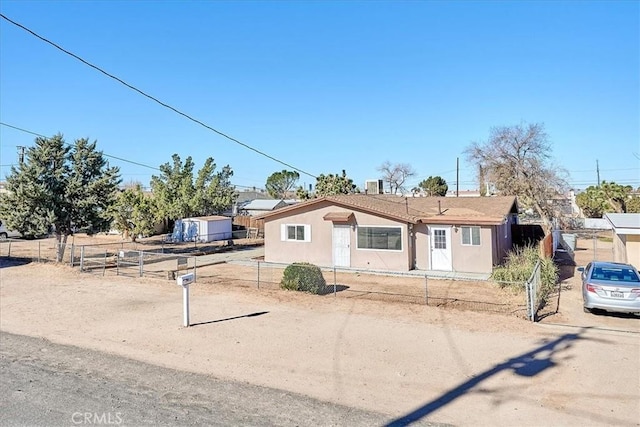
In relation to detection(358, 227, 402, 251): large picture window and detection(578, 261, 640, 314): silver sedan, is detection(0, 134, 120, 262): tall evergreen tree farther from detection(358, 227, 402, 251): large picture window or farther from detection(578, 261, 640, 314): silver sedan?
detection(578, 261, 640, 314): silver sedan

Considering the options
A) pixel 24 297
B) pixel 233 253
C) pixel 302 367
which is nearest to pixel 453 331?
pixel 302 367

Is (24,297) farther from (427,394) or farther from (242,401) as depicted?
(427,394)

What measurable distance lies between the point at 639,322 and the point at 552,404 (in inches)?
274

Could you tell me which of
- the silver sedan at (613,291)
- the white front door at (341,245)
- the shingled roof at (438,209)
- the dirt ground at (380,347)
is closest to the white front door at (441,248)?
the shingled roof at (438,209)

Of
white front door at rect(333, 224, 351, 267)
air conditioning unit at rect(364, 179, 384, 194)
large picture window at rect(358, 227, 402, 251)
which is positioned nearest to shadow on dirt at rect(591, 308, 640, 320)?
large picture window at rect(358, 227, 402, 251)

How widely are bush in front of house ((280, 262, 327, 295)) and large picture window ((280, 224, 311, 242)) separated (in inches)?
320

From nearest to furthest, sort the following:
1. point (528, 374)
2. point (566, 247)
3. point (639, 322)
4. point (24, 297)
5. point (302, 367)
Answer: point (528, 374)
point (302, 367)
point (639, 322)
point (24, 297)
point (566, 247)

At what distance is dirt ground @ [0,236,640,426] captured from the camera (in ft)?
20.8

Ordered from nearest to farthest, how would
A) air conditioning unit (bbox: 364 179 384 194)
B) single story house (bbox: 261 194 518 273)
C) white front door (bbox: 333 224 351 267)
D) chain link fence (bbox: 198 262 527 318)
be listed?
1. chain link fence (bbox: 198 262 527 318)
2. single story house (bbox: 261 194 518 273)
3. white front door (bbox: 333 224 351 267)
4. air conditioning unit (bbox: 364 179 384 194)

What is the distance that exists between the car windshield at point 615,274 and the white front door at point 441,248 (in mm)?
7684

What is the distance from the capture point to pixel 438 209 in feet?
71.9

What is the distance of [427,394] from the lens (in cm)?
665

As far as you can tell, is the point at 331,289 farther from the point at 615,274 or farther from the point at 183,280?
the point at 615,274

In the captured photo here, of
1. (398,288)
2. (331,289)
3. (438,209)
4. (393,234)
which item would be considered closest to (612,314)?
(398,288)
